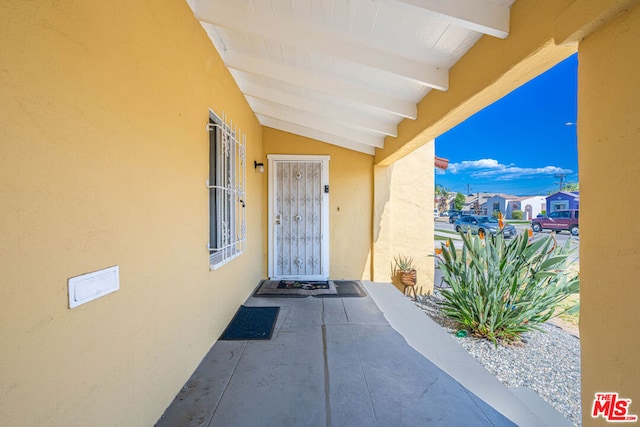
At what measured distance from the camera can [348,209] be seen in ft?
17.2

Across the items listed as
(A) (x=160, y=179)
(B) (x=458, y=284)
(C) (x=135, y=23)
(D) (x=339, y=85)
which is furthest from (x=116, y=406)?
(B) (x=458, y=284)

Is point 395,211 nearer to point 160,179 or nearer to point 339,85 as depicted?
point 339,85

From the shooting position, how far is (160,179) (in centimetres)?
170

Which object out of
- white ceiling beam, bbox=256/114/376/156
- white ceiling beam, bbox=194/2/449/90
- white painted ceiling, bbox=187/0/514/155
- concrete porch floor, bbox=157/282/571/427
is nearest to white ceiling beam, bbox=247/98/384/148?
white ceiling beam, bbox=256/114/376/156

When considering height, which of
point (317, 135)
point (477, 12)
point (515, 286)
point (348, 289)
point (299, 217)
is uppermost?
point (317, 135)

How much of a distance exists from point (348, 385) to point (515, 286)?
2367mm

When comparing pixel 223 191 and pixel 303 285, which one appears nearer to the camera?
pixel 223 191

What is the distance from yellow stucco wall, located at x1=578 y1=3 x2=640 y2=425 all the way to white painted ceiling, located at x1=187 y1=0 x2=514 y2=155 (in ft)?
2.30

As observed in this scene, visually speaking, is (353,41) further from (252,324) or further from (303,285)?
(303,285)

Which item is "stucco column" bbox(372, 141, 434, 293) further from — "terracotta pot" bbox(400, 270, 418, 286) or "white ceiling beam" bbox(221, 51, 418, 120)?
"white ceiling beam" bbox(221, 51, 418, 120)

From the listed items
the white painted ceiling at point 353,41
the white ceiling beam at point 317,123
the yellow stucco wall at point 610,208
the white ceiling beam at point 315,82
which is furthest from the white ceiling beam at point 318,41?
the white ceiling beam at point 317,123

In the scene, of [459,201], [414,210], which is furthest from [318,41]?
[459,201]

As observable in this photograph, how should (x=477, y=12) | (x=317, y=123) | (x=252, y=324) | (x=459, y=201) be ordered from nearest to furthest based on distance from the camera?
1. (x=477, y=12)
2. (x=252, y=324)
3. (x=317, y=123)
4. (x=459, y=201)

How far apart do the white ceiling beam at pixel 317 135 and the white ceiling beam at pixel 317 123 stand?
0.31 m
